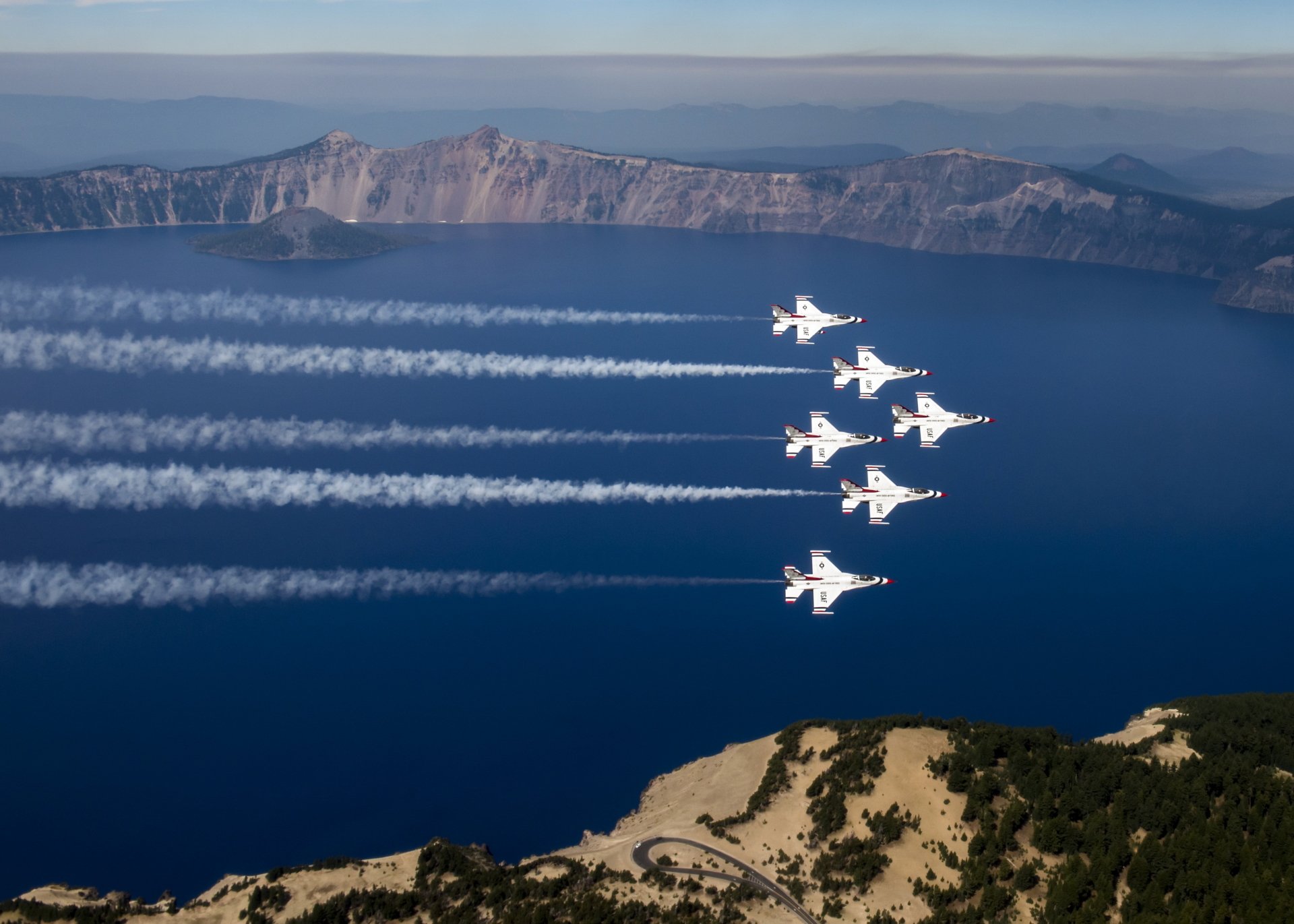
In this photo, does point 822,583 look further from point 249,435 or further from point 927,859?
point 249,435

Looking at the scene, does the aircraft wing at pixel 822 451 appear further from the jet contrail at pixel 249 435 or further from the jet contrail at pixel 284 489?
the jet contrail at pixel 249 435

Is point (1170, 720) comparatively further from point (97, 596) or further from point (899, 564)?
point (97, 596)

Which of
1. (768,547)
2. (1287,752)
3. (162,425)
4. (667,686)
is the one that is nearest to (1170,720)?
(1287,752)

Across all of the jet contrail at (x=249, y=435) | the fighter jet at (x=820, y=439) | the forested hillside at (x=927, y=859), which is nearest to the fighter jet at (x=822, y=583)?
the fighter jet at (x=820, y=439)

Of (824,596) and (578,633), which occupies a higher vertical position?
(824,596)

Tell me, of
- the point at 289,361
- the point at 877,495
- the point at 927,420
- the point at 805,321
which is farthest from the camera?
the point at 289,361

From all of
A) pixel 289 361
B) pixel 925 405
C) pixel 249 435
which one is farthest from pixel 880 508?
pixel 289 361
